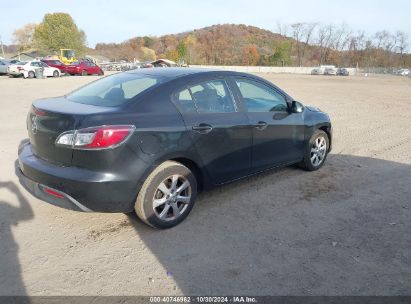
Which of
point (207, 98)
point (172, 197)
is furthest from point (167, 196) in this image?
point (207, 98)

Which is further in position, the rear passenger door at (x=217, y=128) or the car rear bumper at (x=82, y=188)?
the rear passenger door at (x=217, y=128)

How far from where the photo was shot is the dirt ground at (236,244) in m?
2.91

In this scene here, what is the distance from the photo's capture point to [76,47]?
8725cm

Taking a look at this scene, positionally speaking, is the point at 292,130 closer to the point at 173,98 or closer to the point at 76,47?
the point at 173,98

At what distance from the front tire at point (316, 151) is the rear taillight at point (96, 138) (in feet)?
10.3

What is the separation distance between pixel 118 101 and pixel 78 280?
173 centimetres

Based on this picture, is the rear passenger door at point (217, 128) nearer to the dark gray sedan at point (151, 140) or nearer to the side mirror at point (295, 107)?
the dark gray sedan at point (151, 140)

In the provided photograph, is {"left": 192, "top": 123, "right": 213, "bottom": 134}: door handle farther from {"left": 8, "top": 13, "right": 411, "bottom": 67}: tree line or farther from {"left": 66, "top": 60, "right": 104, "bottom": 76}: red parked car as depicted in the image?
{"left": 8, "top": 13, "right": 411, "bottom": 67}: tree line

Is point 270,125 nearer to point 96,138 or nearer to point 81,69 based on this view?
point 96,138

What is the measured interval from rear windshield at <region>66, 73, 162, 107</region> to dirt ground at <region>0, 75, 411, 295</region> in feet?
4.23

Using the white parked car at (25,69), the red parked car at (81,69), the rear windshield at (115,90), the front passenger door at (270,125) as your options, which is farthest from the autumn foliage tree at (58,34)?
the front passenger door at (270,125)

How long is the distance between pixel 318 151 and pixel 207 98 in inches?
96.4

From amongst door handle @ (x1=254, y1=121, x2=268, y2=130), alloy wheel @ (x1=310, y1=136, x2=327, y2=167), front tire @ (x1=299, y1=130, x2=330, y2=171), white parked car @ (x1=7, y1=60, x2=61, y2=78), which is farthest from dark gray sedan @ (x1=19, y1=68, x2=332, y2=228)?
white parked car @ (x1=7, y1=60, x2=61, y2=78)

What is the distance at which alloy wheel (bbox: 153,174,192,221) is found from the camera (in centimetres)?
369
